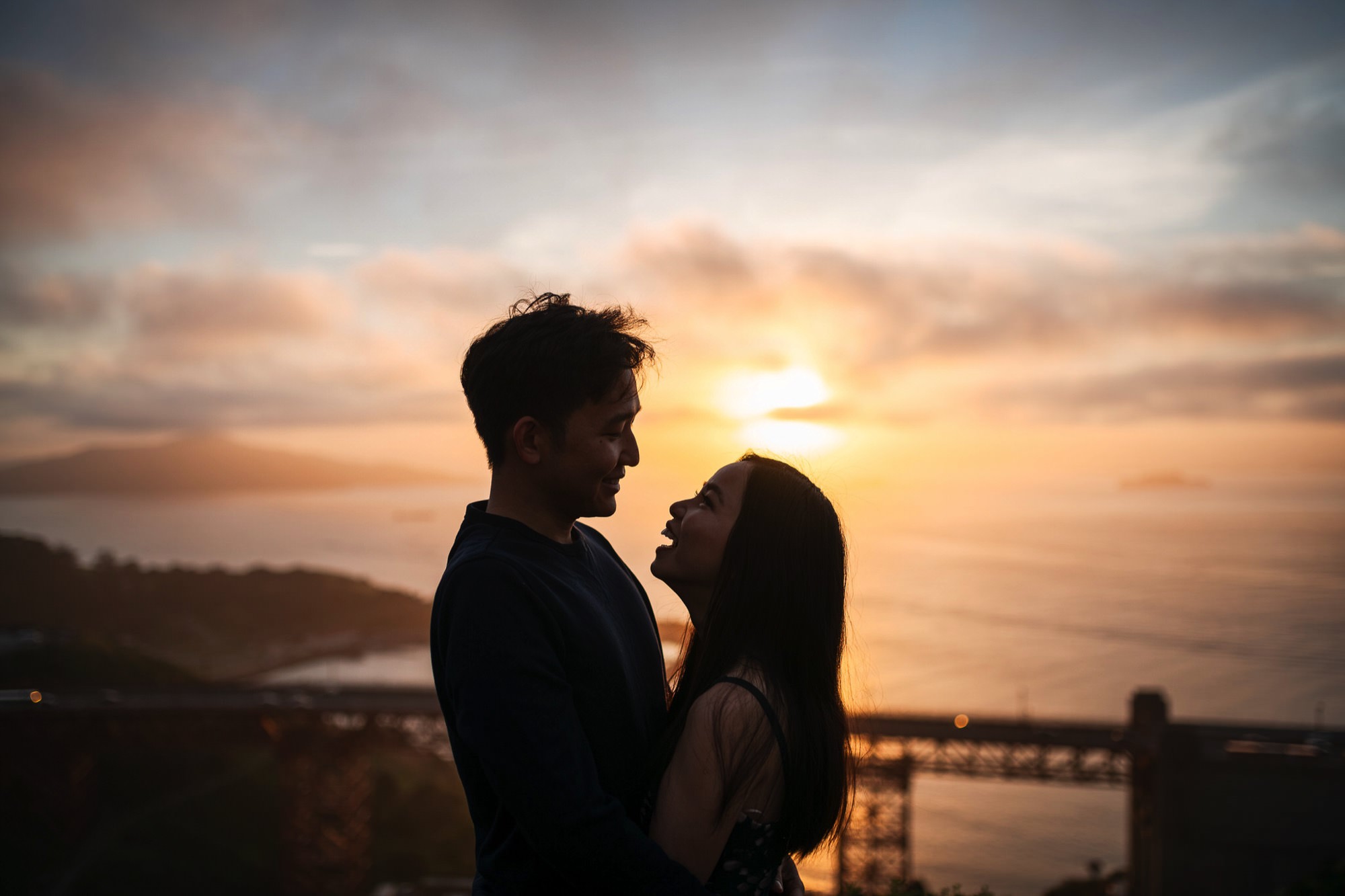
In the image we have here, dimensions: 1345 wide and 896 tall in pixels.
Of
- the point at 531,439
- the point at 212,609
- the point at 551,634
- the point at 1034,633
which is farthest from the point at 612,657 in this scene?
the point at 1034,633

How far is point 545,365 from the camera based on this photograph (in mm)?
2553

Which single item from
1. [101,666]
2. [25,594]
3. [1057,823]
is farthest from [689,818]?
[25,594]

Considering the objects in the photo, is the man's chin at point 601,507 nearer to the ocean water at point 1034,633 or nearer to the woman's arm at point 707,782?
the woman's arm at point 707,782

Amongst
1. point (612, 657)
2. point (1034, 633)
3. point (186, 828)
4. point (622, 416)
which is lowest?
point (186, 828)

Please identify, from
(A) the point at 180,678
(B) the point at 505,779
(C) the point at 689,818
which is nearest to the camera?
(B) the point at 505,779

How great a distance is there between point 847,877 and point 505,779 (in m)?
32.7

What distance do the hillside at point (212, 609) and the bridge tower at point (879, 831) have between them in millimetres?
53009

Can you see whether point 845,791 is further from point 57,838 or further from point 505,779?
point 57,838

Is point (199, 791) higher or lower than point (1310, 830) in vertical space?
lower

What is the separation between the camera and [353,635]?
290 feet

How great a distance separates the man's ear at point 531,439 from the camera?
2.58 metres

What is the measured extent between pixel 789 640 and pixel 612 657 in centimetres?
61

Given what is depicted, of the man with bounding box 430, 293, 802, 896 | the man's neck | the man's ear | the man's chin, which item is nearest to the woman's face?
the man with bounding box 430, 293, 802, 896

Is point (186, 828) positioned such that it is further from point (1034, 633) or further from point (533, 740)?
point (1034, 633)
